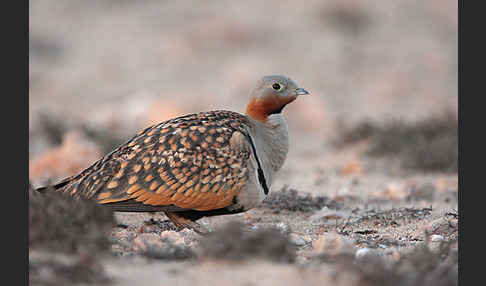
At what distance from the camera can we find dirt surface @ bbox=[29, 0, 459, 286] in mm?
4027

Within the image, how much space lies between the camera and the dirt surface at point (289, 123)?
13.2 ft

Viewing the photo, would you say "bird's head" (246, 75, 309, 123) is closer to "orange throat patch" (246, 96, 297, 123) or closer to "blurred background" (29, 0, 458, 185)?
"orange throat patch" (246, 96, 297, 123)

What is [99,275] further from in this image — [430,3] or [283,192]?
[430,3]

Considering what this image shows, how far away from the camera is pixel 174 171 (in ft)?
17.5

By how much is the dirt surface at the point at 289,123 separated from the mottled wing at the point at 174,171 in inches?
13.8

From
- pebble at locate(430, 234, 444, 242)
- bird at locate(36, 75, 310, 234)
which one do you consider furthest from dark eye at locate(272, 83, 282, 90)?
pebble at locate(430, 234, 444, 242)

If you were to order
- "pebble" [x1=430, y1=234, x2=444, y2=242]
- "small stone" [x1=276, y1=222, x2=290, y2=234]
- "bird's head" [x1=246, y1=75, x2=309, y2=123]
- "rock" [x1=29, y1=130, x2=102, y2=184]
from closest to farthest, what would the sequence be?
1. "small stone" [x1=276, y1=222, x2=290, y2=234]
2. "pebble" [x1=430, y1=234, x2=444, y2=242]
3. "bird's head" [x1=246, y1=75, x2=309, y2=123]
4. "rock" [x1=29, y1=130, x2=102, y2=184]

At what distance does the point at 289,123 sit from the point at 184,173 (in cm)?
978

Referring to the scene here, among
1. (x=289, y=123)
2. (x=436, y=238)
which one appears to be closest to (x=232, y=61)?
(x=289, y=123)

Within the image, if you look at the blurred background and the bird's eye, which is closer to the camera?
the bird's eye

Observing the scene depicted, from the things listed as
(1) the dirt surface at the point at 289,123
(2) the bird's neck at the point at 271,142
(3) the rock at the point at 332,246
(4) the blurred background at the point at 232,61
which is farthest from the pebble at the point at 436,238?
(4) the blurred background at the point at 232,61

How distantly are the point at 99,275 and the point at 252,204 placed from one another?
84.9 inches

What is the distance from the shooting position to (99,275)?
3.68 meters

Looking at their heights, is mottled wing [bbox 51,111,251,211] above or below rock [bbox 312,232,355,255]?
above
